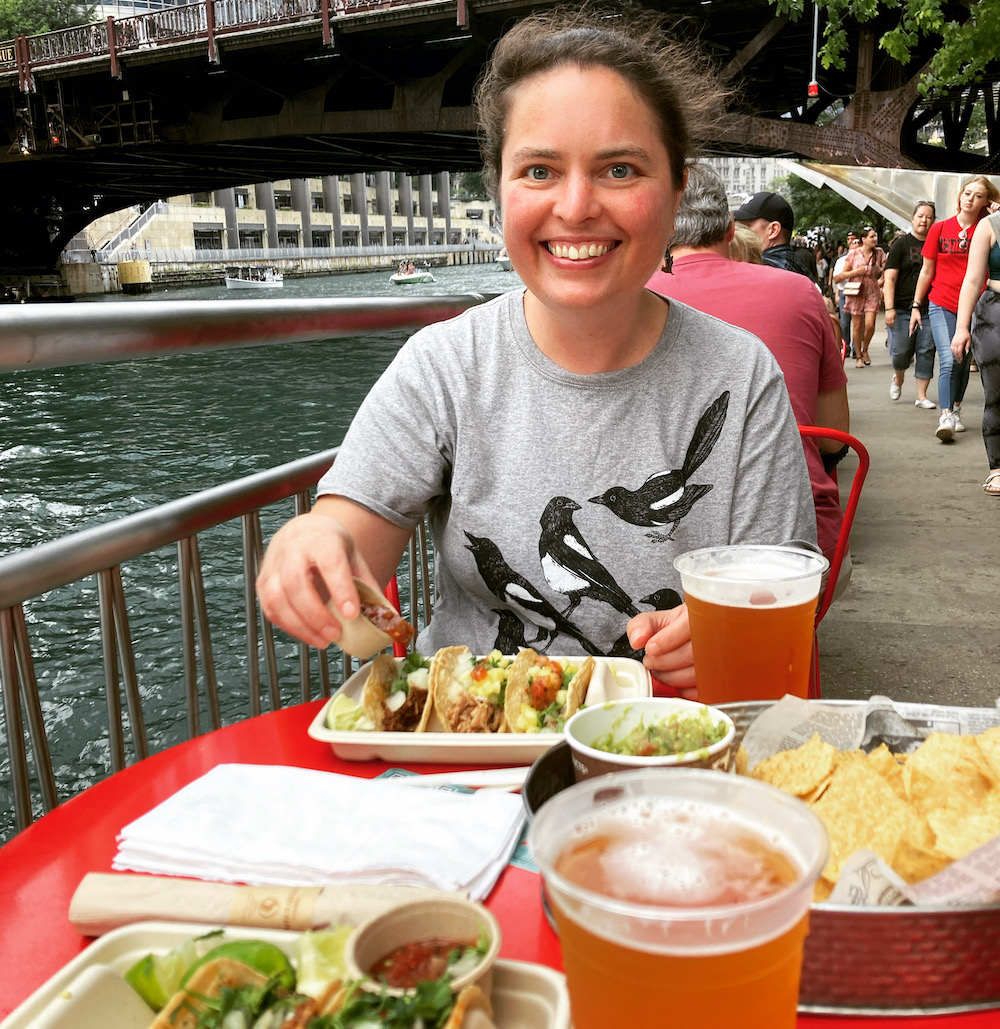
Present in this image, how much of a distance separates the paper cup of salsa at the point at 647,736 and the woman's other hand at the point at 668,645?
40 centimetres

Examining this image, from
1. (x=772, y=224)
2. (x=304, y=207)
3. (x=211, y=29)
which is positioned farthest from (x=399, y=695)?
(x=304, y=207)

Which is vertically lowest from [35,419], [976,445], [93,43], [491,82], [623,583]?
[976,445]

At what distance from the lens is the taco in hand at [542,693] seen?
1.36m

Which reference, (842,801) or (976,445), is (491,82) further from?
(976,445)

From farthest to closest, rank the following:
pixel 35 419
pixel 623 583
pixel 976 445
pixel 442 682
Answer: pixel 976 445 → pixel 35 419 → pixel 623 583 → pixel 442 682

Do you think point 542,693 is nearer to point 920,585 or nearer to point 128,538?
point 128,538

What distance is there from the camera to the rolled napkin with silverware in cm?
81

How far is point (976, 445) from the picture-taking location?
8.25 meters

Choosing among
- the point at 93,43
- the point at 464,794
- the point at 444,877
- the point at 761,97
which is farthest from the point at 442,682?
the point at 93,43

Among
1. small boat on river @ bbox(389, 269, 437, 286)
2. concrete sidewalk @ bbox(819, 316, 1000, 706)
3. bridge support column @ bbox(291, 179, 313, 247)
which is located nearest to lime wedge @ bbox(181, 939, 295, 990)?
concrete sidewalk @ bbox(819, 316, 1000, 706)

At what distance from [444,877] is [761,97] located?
25.2 meters

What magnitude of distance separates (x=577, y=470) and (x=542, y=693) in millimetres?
588

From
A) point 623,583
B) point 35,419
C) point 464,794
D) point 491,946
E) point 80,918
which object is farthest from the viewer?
point 35,419

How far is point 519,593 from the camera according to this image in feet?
6.28
